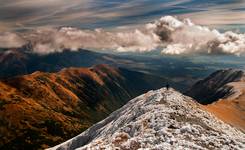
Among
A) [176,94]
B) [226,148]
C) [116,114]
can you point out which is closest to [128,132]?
[226,148]

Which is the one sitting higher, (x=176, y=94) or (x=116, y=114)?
(x=176, y=94)

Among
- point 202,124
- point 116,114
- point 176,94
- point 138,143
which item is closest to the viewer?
point 138,143

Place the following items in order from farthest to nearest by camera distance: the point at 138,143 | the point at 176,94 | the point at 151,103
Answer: the point at 176,94 → the point at 151,103 → the point at 138,143

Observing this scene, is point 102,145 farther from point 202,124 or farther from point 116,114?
point 116,114

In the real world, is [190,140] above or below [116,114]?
above

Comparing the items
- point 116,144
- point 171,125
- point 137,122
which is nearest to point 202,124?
point 171,125

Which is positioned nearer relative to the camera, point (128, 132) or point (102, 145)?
point (102, 145)

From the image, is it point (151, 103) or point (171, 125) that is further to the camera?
point (151, 103)

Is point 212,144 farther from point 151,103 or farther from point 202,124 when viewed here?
point 151,103

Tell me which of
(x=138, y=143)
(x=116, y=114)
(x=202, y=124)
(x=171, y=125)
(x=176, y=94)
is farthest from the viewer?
(x=116, y=114)
